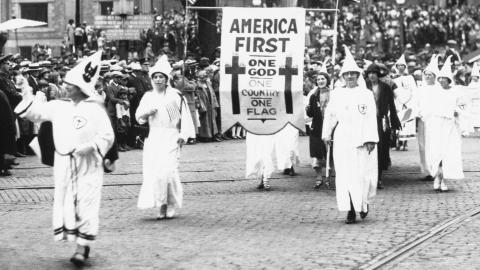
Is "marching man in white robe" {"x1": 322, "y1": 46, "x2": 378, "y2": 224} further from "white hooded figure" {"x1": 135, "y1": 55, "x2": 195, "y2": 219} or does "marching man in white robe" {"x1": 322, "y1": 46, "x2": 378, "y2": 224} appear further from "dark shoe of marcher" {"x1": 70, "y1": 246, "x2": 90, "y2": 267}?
"dark shoe of marcher" {"x1": 70, "y1": 246, "x2": 90, "y2": 267}

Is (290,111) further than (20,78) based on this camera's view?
Yes

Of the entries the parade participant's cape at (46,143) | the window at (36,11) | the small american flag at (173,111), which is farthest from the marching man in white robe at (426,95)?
the window at (36,11)

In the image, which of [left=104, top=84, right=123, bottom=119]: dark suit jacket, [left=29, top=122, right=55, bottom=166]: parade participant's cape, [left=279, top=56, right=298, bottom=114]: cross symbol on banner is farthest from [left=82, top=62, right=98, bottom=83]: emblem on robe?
[left=104, top=84, right=123, bottom=119]: dark suit jacket

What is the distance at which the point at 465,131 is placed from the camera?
61.8 ft

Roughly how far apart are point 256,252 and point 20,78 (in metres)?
2.80

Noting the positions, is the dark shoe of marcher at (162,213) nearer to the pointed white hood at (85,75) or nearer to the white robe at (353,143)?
the white robe at (353,143)

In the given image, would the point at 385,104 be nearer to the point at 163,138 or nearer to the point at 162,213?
the point at 163,138

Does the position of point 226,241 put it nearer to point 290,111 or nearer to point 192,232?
point 192,232

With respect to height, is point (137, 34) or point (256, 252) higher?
point (137, 34)

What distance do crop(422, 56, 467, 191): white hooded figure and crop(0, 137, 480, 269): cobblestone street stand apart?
0.38 metres

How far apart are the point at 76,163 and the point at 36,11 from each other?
136ft

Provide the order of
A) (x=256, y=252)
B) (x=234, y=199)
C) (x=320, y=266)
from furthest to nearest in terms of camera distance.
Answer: (x=234, y=199)
(x=256, y=252)
(x=320, y=266)

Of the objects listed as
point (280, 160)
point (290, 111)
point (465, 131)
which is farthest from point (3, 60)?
point (465, 131)

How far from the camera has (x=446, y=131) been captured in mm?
17562
